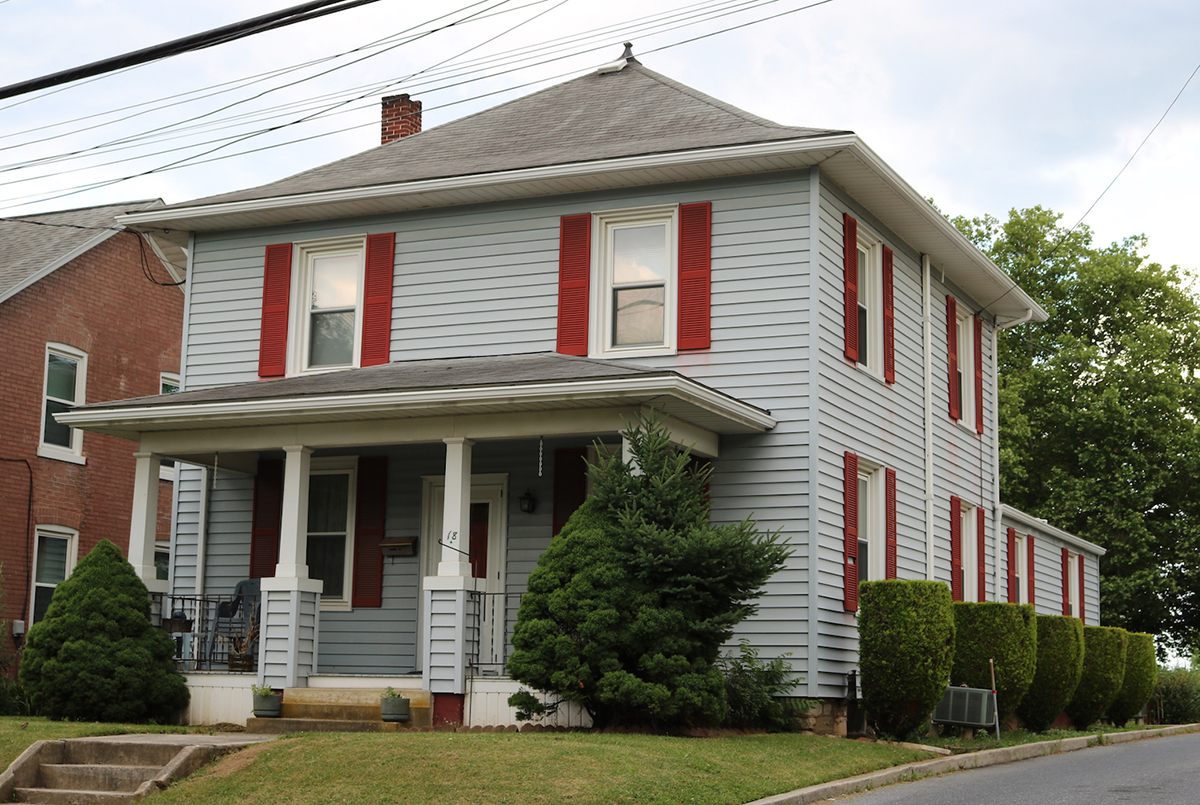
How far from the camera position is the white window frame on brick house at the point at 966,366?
21.9 metres

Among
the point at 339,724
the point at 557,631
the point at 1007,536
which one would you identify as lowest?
the point at 339,724

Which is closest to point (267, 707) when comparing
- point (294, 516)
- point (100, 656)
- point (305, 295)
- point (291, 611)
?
point (291, 611)

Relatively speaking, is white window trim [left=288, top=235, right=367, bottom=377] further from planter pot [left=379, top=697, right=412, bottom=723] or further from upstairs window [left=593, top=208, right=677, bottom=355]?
planter pot [left=379, top=697, right=412, bottom=723]

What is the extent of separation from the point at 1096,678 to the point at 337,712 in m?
11.8

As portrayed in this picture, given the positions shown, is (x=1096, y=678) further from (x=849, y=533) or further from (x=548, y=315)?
(x=548, y=315)

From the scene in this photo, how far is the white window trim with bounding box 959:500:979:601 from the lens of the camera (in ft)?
70.8

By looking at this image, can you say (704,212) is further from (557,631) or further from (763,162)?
(557,631)

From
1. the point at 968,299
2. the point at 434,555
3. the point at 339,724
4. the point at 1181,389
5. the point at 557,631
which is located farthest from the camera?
the point at 1181,389

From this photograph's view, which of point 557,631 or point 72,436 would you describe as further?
point 72,436

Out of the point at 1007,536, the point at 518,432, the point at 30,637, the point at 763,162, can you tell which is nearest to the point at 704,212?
the point at 763,162

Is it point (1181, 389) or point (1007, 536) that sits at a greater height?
point (1181, 389)

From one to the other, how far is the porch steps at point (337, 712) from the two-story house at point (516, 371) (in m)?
0.19

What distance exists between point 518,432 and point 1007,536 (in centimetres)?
1199

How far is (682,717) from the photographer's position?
43.6 feet
